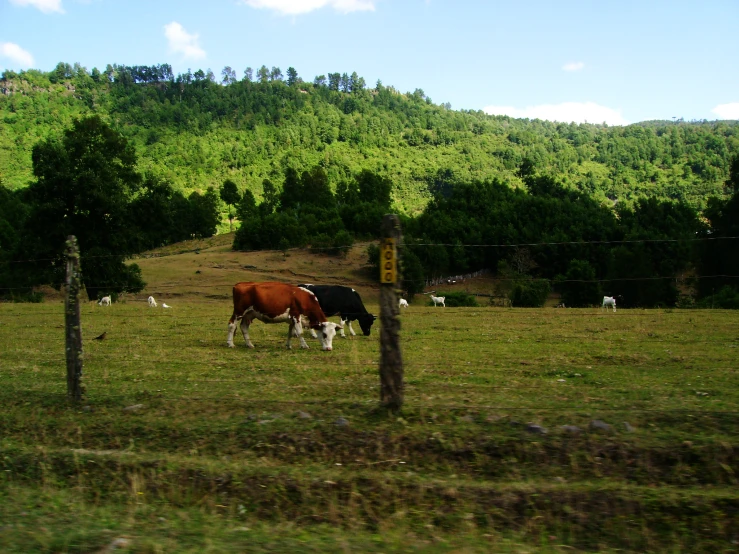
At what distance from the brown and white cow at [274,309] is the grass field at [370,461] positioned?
3.77 meters

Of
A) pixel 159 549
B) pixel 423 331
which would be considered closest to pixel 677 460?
pixel 159 549

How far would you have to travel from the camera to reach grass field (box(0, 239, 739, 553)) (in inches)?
223

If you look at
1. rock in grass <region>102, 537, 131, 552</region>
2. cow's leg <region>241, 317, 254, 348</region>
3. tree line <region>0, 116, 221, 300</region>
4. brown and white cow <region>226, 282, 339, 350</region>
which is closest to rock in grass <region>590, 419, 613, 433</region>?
rock in grass <region>102, 537, 131, 552</region>

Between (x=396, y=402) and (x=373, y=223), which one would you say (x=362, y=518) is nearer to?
(x=396, y=402)

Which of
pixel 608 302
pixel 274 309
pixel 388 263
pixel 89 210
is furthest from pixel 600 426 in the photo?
pixel 89 210

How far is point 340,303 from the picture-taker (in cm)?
1994

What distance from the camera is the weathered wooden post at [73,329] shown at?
915 cm

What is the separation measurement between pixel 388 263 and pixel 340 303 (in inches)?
473

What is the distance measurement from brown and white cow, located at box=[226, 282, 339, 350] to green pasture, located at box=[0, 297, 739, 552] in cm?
398

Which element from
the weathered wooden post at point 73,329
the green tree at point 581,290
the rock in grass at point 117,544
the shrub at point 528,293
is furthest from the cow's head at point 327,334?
the green tree at point 581,290

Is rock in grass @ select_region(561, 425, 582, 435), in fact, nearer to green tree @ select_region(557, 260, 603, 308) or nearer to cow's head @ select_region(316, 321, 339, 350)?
cow's head @ select_region(316, 321, 339, 350)

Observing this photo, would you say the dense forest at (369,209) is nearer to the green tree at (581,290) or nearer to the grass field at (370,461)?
the green tree at (581,290)

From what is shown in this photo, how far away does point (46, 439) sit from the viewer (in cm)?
Answer: 816

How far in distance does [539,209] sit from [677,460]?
79463mm
